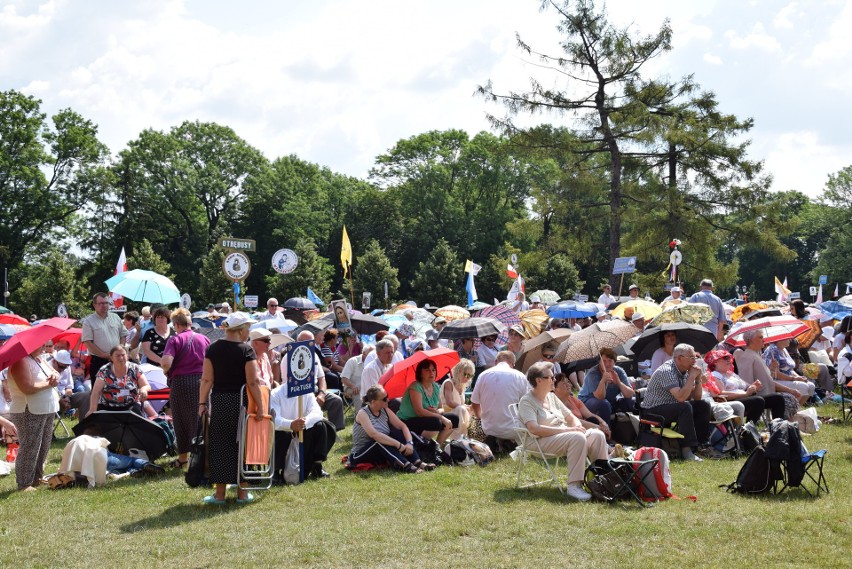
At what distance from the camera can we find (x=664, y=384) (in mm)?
9820

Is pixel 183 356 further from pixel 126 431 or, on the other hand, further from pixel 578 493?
pixel 578 493

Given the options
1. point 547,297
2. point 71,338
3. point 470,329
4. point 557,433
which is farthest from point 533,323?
point 547,297

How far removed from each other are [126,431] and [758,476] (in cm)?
626

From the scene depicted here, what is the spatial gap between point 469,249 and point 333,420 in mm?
48381

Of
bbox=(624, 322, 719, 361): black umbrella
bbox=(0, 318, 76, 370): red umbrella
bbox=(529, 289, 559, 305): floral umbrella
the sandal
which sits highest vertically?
bbox=(529, 289, 559, 305): floral umbrella

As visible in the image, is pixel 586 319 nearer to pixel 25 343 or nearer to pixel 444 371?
pixel 444 371

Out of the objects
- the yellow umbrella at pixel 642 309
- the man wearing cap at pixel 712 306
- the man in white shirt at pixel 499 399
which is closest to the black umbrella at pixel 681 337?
the man in white shirt at pixel 499 399

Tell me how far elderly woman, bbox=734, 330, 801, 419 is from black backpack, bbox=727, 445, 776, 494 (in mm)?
3566

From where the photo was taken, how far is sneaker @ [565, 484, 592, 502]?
7684 millimetres

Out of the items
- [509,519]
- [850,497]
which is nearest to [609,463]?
[509,519]

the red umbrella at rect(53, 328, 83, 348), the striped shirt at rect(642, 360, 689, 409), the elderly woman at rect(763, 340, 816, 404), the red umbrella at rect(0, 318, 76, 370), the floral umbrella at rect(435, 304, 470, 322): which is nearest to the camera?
the red umbrella at rect(0, 318, 76, 370)

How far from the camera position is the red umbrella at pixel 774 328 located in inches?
461

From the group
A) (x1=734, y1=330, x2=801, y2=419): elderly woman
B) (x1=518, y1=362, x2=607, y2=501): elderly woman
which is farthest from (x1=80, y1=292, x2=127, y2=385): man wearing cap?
(x1=734, y1=330, x2=801, y2=419): elderly woman

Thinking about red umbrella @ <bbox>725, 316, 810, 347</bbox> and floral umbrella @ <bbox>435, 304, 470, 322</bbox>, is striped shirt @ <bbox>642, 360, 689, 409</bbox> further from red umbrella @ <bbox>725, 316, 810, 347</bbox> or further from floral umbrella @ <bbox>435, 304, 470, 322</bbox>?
floral umbrella @ <bbox>435, 304, 470, 322</bbox>
